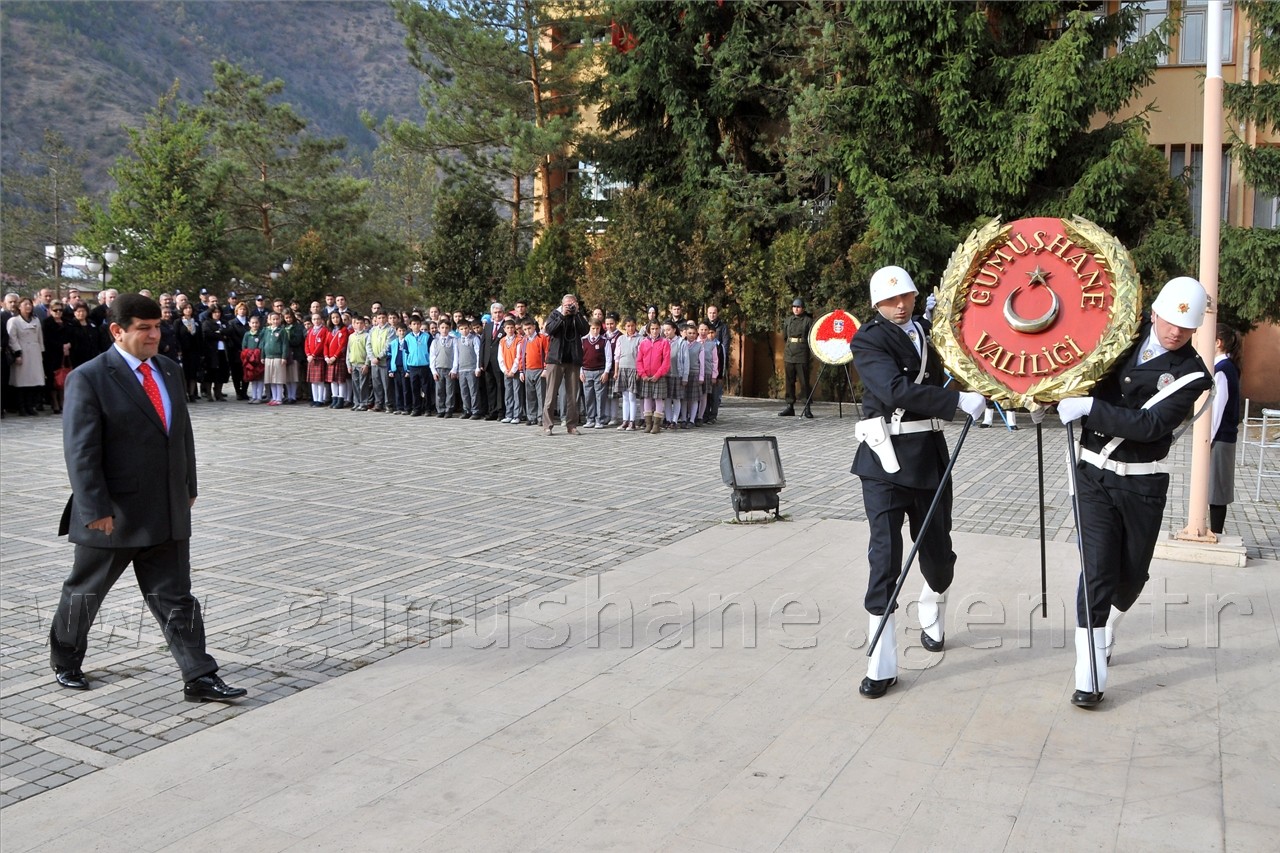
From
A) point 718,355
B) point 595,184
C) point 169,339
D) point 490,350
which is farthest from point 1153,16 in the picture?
point 169,339

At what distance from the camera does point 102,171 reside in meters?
82.5

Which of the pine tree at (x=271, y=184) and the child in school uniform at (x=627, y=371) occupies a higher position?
the pine tree at (x=271, y=184)

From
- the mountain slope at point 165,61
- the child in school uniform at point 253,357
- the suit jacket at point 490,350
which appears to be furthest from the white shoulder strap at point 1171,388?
the mountain slope at point 165,61

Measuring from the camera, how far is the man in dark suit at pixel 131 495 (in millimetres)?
5207

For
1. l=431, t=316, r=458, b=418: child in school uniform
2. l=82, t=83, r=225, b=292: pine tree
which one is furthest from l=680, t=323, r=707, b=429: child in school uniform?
l=82, t=83, r=225, b=292: pine tree

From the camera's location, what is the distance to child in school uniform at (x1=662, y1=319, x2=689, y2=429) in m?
18.4

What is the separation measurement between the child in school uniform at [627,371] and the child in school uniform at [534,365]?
4.00 ft

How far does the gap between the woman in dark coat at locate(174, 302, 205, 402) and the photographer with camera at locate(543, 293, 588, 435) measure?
8795 millimetres

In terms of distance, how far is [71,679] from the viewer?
5.55m

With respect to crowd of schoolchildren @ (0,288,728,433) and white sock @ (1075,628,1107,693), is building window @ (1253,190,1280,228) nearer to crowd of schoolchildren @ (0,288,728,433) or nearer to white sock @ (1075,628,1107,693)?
crowd of schoolchildren @ (0,288,728,433)

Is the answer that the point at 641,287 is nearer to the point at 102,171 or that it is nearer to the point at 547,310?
the point at 547,310

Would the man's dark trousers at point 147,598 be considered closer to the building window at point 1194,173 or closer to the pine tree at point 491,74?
the building window at point 1194,173

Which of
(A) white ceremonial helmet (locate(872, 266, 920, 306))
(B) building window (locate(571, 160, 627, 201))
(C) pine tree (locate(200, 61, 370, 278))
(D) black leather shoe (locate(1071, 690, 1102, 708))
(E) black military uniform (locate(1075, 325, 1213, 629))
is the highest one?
(C) pine tree (locate(200, 61, 370, 278))

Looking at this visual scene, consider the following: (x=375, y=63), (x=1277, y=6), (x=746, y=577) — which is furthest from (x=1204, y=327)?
(x=375, y=63)
